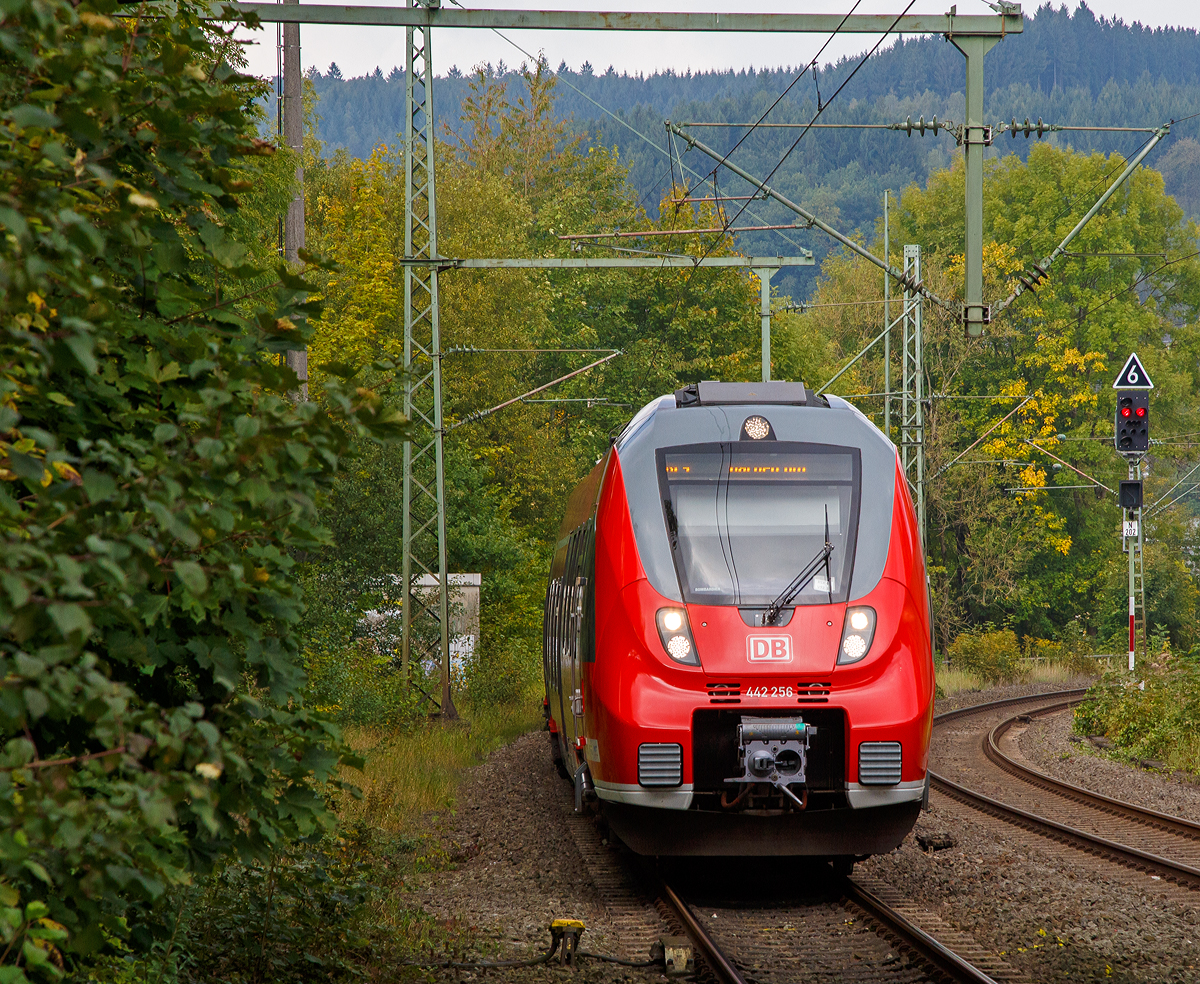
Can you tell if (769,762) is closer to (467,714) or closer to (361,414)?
(361,414)

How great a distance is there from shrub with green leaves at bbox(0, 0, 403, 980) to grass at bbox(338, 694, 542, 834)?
4549 millimetres

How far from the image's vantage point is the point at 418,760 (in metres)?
16.7

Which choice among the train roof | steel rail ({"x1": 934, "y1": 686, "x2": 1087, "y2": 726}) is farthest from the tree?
the train roof

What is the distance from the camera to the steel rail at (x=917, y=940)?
22.0 feet

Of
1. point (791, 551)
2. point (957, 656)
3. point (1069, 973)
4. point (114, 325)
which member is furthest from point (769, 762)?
point (957, 656)

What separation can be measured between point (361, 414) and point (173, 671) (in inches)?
44.9

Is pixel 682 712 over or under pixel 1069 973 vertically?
over

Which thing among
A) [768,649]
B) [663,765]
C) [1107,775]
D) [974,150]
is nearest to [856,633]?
[768,649]

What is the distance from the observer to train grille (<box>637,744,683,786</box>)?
8.30 metres

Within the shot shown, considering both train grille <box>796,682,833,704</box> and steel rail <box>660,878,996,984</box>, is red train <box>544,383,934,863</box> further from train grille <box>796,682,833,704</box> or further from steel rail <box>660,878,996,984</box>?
steel rail <box>660,878,996,984</box>

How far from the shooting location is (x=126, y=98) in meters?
3.56

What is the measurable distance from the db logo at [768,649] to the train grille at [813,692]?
0.63 ft

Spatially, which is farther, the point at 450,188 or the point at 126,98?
the point at 450,188

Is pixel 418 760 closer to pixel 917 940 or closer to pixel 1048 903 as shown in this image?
pixel 1048 903
